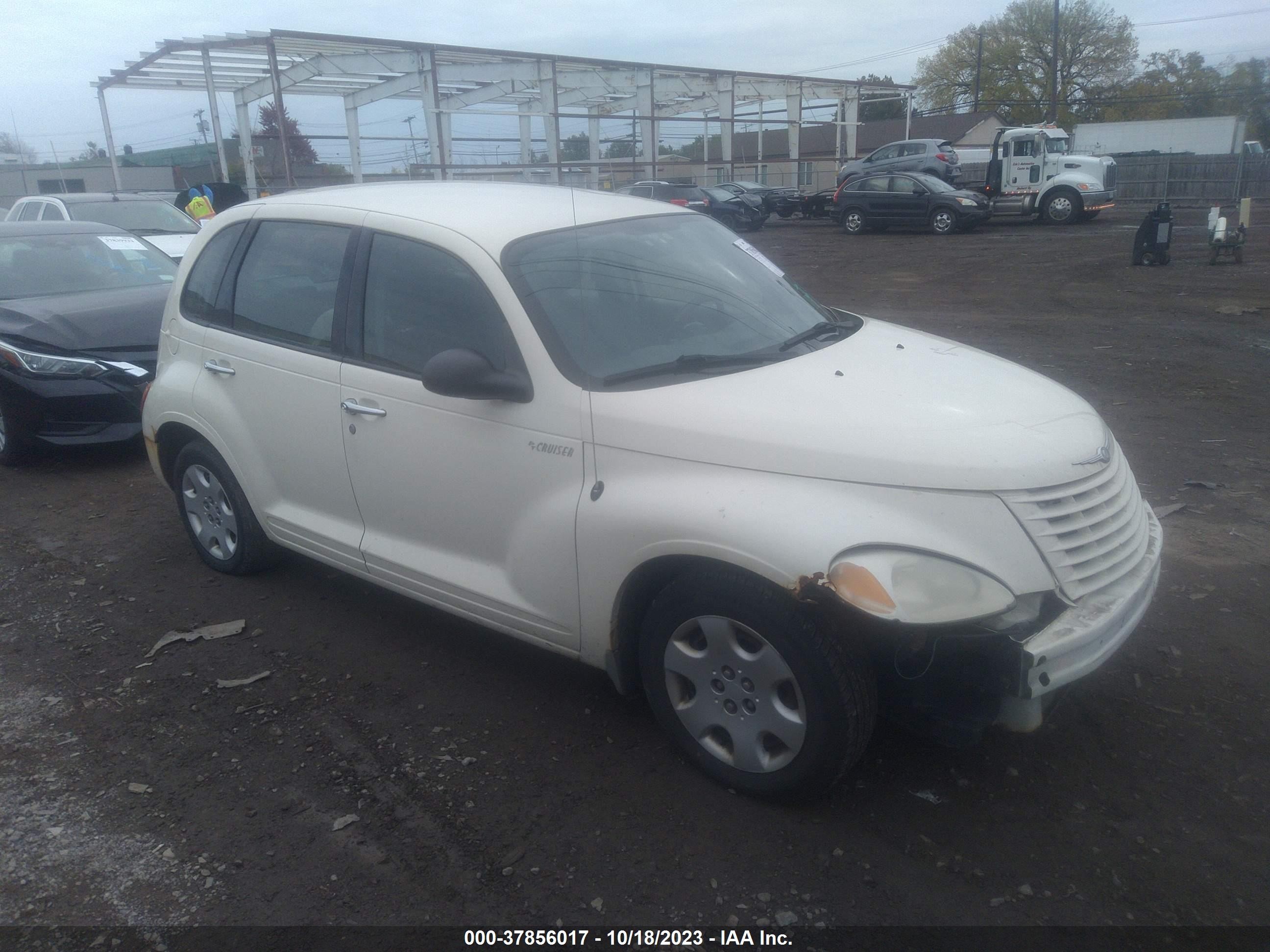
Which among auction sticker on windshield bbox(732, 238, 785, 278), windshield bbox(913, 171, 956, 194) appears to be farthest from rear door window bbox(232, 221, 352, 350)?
windshield bbox(913, 171, 956, 194)

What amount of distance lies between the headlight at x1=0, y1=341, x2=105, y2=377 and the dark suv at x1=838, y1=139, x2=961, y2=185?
90.5ft

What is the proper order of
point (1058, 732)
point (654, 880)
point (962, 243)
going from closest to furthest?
point (654, 880), point (1058, 732), point (962, 243)

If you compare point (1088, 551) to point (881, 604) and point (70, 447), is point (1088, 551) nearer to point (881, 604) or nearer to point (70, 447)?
point (881, 604)

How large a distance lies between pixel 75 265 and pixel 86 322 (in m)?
1.39

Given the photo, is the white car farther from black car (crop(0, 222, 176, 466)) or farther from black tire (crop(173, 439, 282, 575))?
black car (crop(0, 222, 176, 466))

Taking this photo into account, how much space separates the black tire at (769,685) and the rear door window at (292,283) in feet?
6.38

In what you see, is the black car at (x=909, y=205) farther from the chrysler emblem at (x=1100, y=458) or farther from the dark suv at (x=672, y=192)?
the chrysler emblem at (x=1100, y=458)

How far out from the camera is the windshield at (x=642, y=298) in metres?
3.33

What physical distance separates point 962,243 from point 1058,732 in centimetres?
2177

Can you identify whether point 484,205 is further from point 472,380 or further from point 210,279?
point 210,279

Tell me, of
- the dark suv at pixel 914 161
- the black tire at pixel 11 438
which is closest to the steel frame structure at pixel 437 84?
the dark suv at pixel 914 161

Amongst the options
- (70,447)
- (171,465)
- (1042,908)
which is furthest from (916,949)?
(70,447)

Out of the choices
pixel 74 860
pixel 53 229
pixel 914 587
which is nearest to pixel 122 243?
pixel 53 229

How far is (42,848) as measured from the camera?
2967 mm
